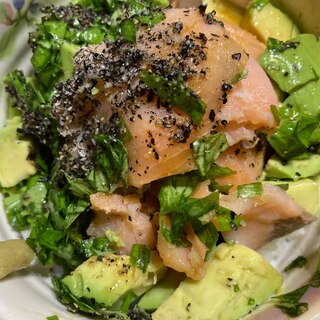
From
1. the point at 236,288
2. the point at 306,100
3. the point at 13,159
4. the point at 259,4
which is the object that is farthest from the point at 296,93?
the point at 13,159

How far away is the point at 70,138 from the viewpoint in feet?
6.77

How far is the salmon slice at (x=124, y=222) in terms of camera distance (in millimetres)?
1973

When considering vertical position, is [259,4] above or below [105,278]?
above

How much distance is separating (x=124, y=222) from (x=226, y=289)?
1.38ft

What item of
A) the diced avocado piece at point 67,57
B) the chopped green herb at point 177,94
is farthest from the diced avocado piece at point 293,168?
the diced avocado piece at point 67,57

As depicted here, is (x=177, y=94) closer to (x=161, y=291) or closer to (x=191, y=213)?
(x=191, y=213)

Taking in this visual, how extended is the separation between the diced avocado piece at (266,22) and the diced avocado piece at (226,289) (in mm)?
874

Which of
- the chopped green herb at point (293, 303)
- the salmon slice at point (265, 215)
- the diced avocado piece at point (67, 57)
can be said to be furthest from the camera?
the diced avocado piece at point (67, 57)

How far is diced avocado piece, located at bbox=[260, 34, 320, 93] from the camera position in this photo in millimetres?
2135

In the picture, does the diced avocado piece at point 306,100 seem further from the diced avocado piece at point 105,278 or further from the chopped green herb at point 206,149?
the diced avocado piece at point 105,278

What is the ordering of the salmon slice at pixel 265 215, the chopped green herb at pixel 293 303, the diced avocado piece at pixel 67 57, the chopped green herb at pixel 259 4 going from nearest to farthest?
1. the chopped green herb at pixel 293 303
2. the salmon slice at pixel 265 215
3. the diced avocado piece at pixel 67 57
4. the chopped green herb at pixel 259 4

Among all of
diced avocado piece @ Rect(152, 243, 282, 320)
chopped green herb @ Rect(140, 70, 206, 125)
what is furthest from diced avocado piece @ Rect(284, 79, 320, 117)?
diced avocado piece @ Rect(152, 243, 282, 320)

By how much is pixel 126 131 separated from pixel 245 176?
47 cm

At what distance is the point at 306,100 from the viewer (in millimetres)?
2133
